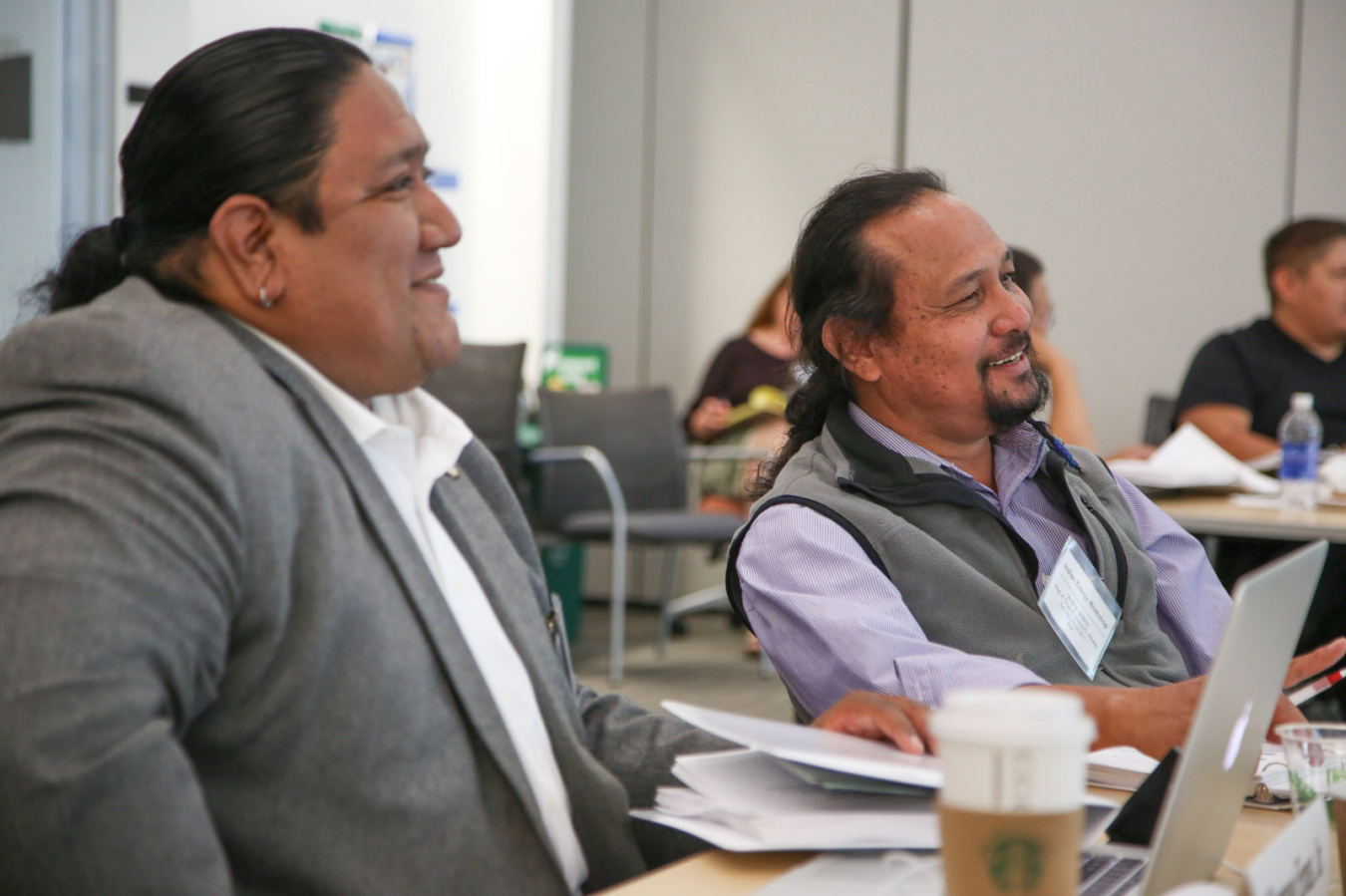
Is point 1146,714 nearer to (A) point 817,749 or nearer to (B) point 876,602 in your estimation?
(B) point 876,602

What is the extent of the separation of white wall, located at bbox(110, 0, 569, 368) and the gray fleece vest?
15.1 feet

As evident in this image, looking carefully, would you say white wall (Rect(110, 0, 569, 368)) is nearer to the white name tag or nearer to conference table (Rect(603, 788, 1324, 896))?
conference table (Rect(603, 788, 1324, 896))

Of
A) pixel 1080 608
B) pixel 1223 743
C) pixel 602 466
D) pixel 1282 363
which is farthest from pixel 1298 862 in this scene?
pixel 602 466

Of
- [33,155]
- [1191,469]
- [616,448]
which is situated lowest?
[616,448]

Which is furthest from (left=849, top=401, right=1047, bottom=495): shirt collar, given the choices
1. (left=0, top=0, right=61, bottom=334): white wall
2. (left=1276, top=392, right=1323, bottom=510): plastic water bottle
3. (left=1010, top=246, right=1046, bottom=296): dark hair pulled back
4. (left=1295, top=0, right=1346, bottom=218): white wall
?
(left=1295, top=0, right=1346, bottom=218): white wall

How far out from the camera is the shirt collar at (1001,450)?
63.9 inches

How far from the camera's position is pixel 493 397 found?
399cm

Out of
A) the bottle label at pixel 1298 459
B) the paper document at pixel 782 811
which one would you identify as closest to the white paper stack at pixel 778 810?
the paper document at pixel 782 811

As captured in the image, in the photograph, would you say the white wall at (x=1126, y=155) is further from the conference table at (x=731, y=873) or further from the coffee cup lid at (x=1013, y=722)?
the coffee cup lid at (x=1013, y=722)

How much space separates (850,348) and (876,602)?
0.40 metres

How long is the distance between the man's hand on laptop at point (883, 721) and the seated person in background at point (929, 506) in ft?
0.73

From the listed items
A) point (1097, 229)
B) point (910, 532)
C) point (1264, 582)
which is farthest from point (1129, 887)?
point (1097, 229)

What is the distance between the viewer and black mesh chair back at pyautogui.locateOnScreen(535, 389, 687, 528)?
16.7 feet

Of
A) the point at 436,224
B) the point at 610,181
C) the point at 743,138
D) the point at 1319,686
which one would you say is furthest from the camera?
the point at 610,181
